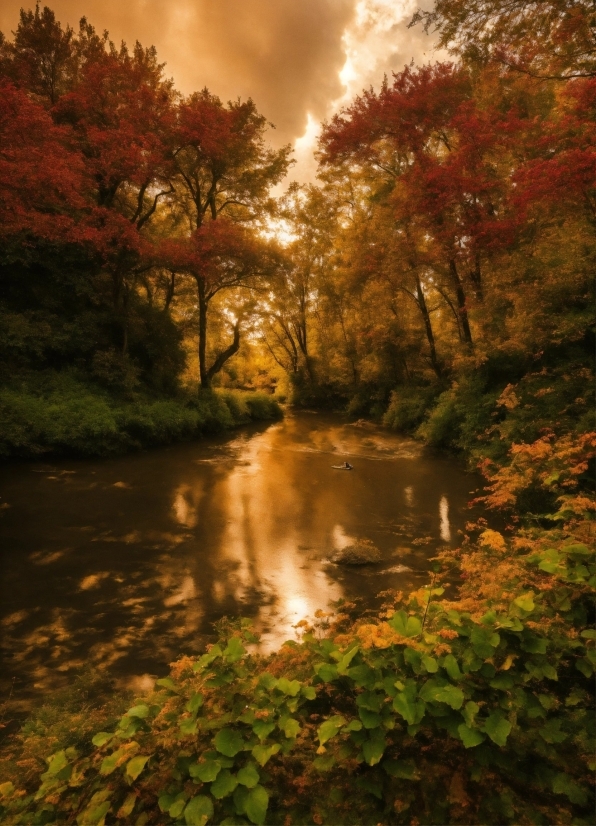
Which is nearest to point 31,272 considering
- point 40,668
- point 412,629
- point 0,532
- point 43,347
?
point 43,347

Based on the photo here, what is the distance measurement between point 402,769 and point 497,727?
50 centimetres

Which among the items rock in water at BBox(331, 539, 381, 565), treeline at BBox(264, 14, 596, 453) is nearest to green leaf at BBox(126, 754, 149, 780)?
rock in water at BBox(331, 539, 381, 565)

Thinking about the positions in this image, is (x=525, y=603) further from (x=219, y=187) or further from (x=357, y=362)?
(x=357, y=362)

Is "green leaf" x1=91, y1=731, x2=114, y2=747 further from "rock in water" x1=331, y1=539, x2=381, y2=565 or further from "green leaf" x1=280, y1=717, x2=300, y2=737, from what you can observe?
"rock in water" x1=331, y1=539, x2=381, y2=565

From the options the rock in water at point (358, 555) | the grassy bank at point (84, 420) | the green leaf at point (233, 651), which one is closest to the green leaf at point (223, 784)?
the green leaf at point (233, 651)

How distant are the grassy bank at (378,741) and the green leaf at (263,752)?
0.03ft

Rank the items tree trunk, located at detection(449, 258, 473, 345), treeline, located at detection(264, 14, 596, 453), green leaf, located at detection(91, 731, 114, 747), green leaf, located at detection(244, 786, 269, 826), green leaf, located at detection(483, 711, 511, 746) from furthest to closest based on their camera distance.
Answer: tree trunk, located at detection(449, 258, 473, 345), treeline, located at detection(264, 14, 596, 453), green leaf, located at detection(91, 731, 114, 747), green leaf, located at detection(483, 711, 511, 746), green leaf, located at detection(244, 786, 269, 826)

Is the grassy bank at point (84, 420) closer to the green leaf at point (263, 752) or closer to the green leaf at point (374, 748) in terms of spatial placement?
the green leaf at point (263, 752)

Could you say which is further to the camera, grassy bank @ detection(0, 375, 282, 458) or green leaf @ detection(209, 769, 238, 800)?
grassy bank @ detection(0, 375, 282, 458)

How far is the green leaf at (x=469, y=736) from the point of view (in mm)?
1921

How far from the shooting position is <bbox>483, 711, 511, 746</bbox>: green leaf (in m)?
1.94

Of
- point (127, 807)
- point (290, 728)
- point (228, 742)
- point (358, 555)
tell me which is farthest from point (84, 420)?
point (290, 728)

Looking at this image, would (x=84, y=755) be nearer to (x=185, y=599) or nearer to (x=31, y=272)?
(x=185, y=599)

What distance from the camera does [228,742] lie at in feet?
6.93
